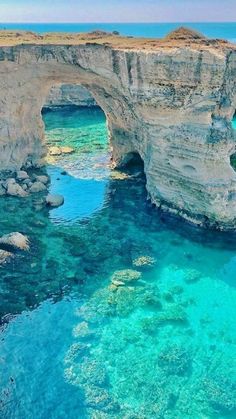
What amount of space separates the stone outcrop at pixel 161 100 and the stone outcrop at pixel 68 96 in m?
25.0

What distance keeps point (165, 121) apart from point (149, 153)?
141 inches

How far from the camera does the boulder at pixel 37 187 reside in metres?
37.8

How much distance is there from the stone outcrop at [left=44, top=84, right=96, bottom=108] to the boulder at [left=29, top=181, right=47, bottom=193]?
29.6 m

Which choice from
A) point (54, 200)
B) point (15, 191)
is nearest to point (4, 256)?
point (54, 200)

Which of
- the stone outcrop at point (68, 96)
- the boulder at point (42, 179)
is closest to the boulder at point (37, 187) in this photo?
the boulder at point (42, 179)

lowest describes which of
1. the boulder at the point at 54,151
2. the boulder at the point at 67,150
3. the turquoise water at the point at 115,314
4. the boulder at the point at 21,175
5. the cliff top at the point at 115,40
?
the turquoise water at the point at 115,314

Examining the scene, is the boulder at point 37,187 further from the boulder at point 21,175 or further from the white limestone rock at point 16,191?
the boulder at point 21,175

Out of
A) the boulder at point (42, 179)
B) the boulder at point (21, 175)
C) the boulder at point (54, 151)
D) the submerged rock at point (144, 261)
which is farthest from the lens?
the boulder at point (54, 151)

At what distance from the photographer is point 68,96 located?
6506 cm

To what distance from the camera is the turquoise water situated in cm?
1981

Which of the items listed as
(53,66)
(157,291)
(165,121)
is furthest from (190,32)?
(157,291)

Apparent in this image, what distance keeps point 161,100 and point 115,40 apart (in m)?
9.79

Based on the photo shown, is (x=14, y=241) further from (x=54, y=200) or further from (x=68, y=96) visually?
(x=68, y=96)

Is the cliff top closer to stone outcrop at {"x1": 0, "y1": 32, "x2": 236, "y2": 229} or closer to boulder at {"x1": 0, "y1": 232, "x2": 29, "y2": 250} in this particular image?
stone outcrop at {"x1": 0, "y1": 32, "x2": 236, "y2": 229}
